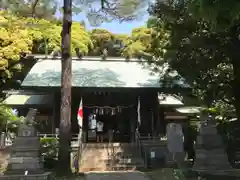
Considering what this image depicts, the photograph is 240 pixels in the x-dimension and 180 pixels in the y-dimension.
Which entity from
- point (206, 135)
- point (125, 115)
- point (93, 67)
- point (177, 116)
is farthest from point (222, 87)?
point (177, 116)

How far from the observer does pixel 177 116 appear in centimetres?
2945

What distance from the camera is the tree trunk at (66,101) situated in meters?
13.9

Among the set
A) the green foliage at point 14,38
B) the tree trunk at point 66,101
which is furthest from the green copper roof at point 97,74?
the tree trunk at point 66,101

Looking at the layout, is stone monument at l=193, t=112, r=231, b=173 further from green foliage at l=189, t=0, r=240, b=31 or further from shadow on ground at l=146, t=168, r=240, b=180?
green foliage at l=189, t=0, r=240, b=31

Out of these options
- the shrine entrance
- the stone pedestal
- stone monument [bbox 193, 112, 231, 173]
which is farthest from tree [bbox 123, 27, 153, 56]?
the stone pedestal

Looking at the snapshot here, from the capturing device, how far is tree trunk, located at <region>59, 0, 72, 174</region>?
45.4 ft

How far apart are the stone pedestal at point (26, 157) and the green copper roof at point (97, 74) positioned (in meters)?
7.23

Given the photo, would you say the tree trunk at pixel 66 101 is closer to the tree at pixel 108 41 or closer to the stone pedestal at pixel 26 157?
the stone pedestal at pixel 26 157

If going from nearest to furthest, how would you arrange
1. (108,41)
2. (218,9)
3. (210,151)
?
(218,9) < (210,151) < (108,41)

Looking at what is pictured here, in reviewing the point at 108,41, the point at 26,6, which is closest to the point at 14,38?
the point at 26,6

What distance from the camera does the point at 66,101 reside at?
1416 cm

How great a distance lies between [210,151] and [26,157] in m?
7.33

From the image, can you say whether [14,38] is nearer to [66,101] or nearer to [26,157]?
[66,101]

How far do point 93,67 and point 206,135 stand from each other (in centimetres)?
1343
